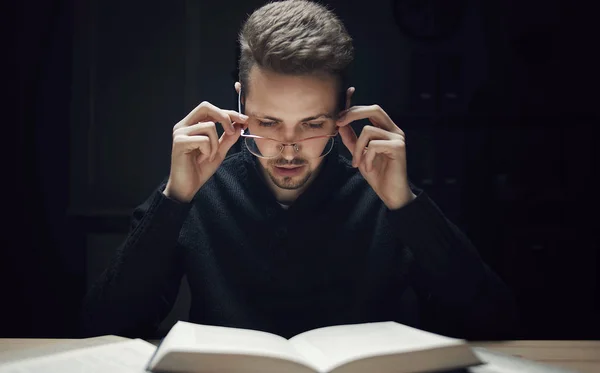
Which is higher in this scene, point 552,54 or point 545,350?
point 552,54

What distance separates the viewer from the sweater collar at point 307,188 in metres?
1.38

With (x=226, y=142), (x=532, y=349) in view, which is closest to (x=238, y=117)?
(x=226, y=142)

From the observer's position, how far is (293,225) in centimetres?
137

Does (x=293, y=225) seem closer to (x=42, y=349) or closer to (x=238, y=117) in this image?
(x=238, y=117)

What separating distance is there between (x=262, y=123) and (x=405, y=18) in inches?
93.0

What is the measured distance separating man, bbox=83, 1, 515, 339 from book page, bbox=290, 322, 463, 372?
36 centimetres

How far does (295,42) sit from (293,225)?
1.39 feet

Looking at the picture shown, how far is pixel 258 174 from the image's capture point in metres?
1.41

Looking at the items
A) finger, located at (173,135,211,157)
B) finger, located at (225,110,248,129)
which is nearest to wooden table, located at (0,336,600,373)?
finger, located at (173,135,211,157)

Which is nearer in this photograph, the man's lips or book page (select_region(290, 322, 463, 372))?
book page (select_region(290, 322, 463, 372))

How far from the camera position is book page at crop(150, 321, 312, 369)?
69 cm

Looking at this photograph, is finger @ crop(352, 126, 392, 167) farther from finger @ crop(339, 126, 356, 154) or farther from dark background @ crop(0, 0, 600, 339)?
dark background @ crop(0, 0, 600, 339)

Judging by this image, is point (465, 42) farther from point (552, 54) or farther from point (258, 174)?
point (258, 174)

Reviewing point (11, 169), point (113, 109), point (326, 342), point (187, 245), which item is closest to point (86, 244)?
Result: point (11, 169)
